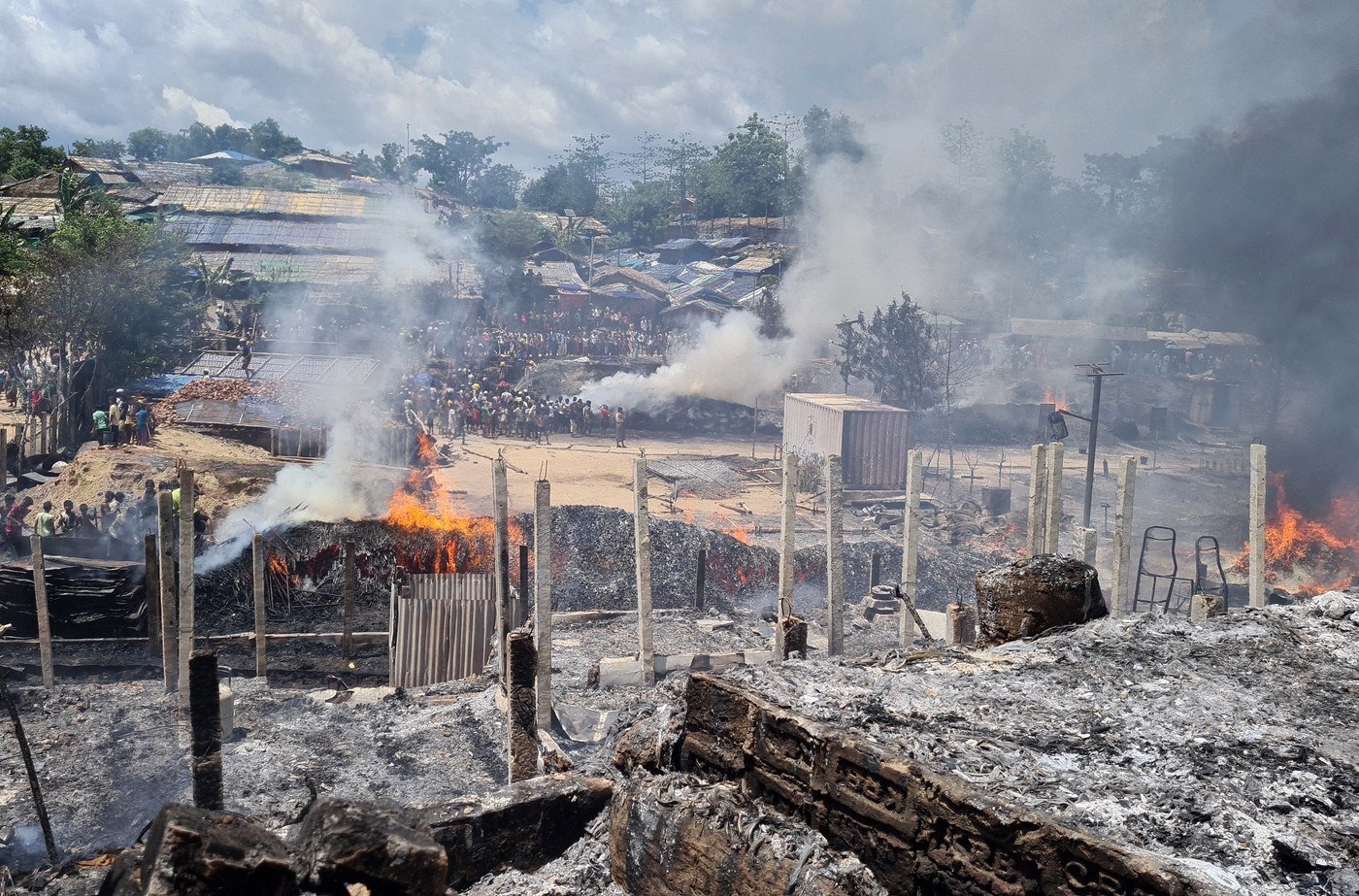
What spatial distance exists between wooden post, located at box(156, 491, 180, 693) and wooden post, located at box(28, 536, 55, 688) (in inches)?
53.0

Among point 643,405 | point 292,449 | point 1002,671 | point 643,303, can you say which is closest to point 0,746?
point 1002,671

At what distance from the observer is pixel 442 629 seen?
13.5 meters

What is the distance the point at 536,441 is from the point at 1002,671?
→ 2769 centimetres

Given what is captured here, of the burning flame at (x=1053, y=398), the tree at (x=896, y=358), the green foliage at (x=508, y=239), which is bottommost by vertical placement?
the burning flame at (x=1053, y=398)

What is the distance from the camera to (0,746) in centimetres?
1106

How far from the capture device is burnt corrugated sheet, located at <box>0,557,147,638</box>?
1395 centimetres

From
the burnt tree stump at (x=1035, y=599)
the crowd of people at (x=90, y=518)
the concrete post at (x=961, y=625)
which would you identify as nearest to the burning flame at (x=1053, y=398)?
the concrete post at (x=961, y=625)

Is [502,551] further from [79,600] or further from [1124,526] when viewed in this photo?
[1124,526]

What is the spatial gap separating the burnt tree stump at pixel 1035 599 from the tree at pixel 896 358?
2937 centimetres

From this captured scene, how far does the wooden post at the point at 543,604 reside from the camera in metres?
10.4

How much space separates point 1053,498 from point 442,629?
8329 mm

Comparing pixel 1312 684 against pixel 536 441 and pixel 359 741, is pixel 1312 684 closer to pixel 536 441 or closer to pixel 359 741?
pixel 359 741

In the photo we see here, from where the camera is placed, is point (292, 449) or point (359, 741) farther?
point (292, 449)

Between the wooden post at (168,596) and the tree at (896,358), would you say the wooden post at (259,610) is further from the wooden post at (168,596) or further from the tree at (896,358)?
the tree at (896,358)
